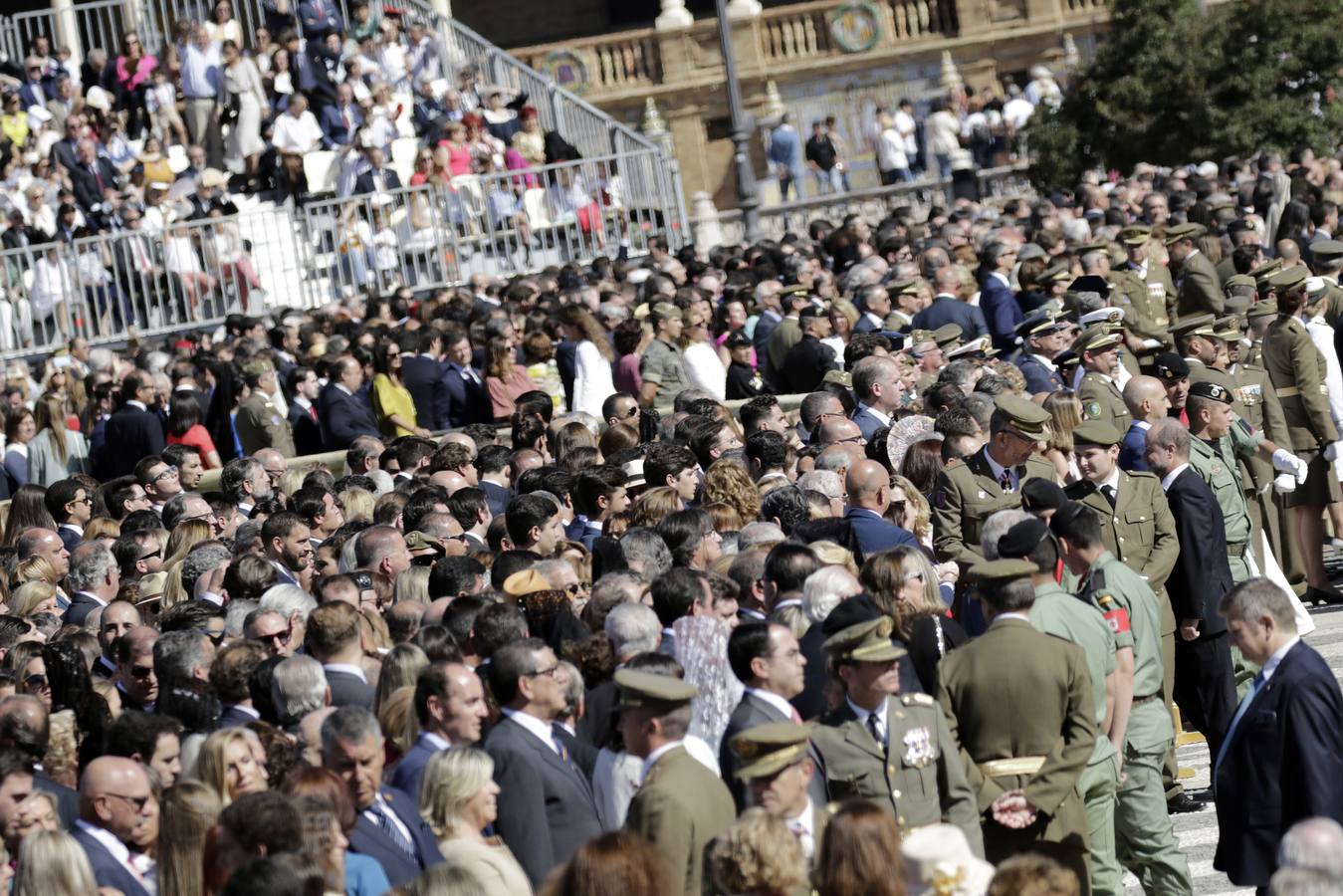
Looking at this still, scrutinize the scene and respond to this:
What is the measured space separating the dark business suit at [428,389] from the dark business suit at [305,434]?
815mm

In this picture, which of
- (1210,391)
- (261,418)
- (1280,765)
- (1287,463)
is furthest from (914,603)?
(261,418)

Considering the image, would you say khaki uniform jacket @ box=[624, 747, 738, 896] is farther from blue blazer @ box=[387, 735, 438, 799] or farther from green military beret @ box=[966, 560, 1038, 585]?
green military beret @ box=[966, 560, 1038, 585]

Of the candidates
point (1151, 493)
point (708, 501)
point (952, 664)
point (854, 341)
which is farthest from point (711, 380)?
point (952, 664)

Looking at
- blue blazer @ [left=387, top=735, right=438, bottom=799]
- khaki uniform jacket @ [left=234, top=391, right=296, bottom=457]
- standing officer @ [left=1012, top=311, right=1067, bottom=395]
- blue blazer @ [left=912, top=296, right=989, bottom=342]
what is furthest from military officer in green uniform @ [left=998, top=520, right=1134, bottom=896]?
khaki uniform jacket @ [left=234, top=391, right=296, bottom=457]

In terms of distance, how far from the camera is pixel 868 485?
31.9 ft

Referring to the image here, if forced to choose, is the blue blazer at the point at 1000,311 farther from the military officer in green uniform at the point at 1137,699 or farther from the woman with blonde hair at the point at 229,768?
the woman with blonde hair at the point at 229,768

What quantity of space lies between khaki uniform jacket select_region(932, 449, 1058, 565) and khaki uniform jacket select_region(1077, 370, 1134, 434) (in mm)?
1810

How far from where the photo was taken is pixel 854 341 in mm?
13781

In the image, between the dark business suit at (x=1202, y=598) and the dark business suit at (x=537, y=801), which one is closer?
the dark business suit at (x=537, y=801)

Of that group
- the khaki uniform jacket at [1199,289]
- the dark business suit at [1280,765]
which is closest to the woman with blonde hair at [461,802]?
the dark business suit at [1280,765]

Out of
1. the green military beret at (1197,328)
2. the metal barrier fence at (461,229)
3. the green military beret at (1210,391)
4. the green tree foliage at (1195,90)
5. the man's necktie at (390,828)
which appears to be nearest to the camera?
the man's necktie at (390,828)

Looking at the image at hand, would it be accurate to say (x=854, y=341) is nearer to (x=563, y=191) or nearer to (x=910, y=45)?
(x=563, y=191)

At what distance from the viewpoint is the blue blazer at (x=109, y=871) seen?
6770 mm

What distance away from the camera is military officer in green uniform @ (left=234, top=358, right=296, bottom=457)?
16.0 meters
